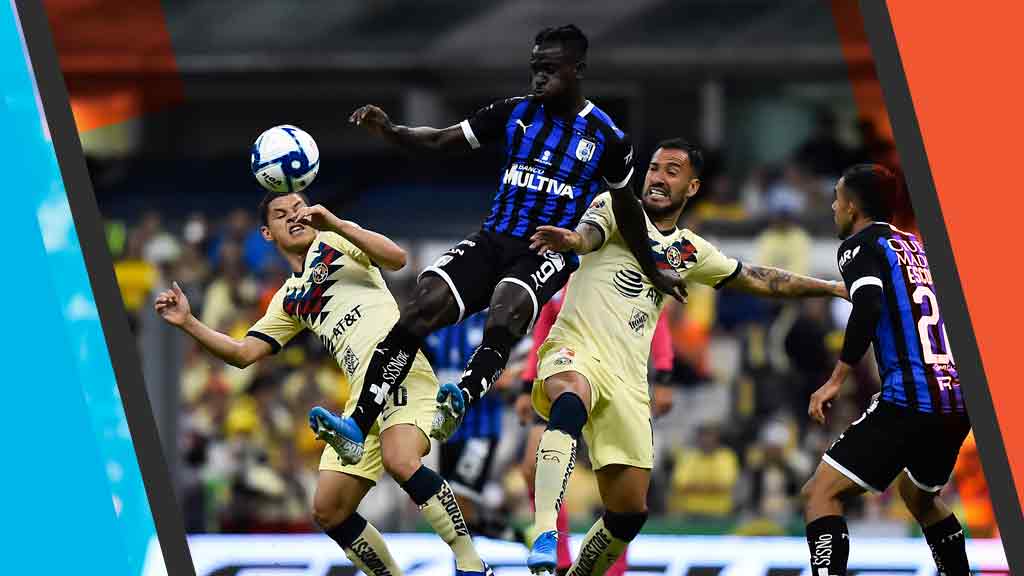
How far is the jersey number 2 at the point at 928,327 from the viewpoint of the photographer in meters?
8.09

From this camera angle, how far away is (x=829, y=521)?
8.07 meters

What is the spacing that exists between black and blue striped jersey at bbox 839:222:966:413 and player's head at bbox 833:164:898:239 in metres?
0.20

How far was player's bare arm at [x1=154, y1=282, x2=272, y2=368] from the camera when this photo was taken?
29.0ft

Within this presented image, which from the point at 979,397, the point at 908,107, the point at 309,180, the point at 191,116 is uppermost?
the point at 191,116

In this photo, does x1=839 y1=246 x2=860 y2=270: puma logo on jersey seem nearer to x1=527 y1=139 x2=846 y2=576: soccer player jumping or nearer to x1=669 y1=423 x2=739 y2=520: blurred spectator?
x1=527 y1=139 x2=846 y2=576: soccer player jumping

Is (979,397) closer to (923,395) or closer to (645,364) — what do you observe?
(923,395)

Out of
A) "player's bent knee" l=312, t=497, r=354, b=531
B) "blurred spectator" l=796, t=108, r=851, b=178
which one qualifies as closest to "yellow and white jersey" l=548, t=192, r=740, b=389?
"player's bent knee" l=312, t=497, r=354, b=531

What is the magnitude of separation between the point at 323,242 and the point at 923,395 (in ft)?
11.2

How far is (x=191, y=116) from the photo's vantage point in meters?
25.9

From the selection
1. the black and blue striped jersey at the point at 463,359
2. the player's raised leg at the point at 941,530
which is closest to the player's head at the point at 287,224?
the black and blue striped jersey at the point at 463,359

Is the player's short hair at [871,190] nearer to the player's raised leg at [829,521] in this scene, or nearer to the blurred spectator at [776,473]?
the player's raised leg at [829,521]

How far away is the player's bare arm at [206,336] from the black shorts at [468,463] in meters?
2.61

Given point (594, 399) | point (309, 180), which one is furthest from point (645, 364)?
point (309, 180)

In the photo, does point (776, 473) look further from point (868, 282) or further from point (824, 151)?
point (868, 282)
